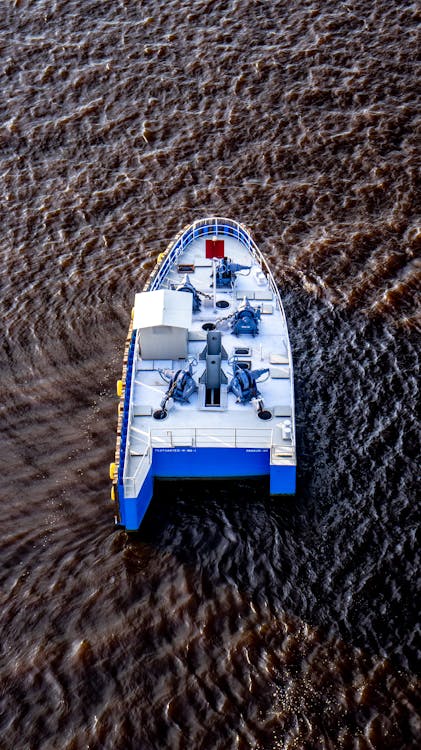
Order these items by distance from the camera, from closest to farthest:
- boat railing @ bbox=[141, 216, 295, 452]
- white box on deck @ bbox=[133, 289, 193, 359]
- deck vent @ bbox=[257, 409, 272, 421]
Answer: deck vent @ bbox=[257, 409, 272, 421] → white box on deck @ bbox=[133, 289, 193, 359] → boat railing @ bbox=[141, 216, 295, 452]

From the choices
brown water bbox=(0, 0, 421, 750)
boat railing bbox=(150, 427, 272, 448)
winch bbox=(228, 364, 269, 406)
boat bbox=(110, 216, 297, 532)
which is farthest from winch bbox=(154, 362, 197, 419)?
brown water bbox=(0, 0, 421, 750)

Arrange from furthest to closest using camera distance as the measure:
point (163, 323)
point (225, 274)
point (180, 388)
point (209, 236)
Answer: point (209, 236), point (225, 274), point (163, 323), point (180, 388)

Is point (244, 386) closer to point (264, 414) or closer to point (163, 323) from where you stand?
point (264, 414)

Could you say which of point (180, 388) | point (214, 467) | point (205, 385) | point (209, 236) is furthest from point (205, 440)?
point (209, 236)

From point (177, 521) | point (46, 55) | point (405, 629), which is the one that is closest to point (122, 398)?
point (177, 521)

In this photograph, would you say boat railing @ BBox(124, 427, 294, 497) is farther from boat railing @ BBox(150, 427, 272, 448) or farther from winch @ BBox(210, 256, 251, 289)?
winch @ BBox(210, 256, 251, 289)

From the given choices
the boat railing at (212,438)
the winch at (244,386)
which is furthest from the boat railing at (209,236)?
the boat railing at (212,438)
